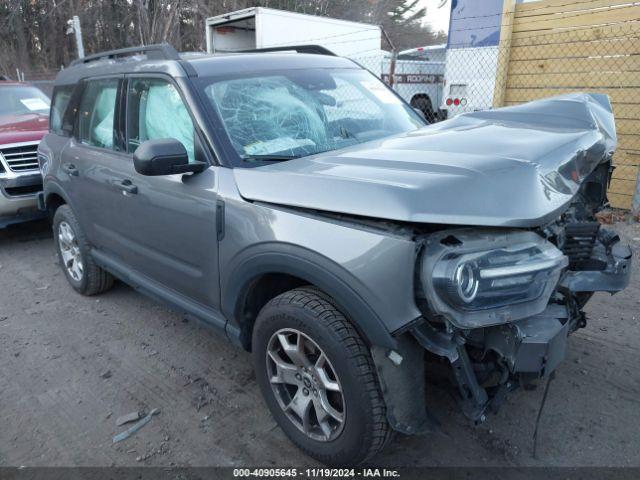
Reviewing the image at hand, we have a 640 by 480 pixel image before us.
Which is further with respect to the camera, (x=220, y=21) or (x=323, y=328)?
(x=220, y=21)

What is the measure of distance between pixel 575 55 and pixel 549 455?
18.4 ft

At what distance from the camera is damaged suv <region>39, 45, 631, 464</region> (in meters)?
1.95

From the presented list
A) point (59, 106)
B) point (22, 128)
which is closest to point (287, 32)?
point (22, 128)

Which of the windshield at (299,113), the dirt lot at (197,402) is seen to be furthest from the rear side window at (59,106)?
the windshield at (299,113)

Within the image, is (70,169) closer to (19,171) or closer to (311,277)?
(19,171)

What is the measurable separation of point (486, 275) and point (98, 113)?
10.8 ft

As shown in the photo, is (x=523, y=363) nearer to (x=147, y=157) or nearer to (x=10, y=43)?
(x=147, y=157)

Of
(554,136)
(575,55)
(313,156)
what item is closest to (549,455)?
(554,136)

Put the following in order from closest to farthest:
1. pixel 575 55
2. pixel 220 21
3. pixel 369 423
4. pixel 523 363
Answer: pixel 523 363 → pixel 369 423 → pixel 575 55 → pixel 220 21

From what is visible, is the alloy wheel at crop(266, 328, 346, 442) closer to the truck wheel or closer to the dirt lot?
the truck wheel

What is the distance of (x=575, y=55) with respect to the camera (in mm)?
6453

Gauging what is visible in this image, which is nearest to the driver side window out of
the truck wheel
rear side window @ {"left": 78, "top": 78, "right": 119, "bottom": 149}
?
rear side window @ {"left": 78, "top": 78, "right": 119, "bottom": 149}

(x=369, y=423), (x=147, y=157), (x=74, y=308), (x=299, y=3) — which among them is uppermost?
(x=299, y=3)

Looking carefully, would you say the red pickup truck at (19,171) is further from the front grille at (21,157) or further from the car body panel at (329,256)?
the car body panel at (329,256)
